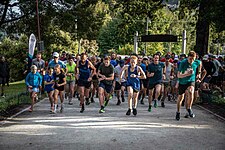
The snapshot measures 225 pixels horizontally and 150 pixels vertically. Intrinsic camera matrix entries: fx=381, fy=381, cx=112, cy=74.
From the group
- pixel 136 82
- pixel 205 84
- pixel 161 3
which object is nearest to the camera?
pixel 136 82

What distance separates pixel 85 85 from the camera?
12.7 meters

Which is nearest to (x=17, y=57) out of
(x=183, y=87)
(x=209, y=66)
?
(x=209, y=66)

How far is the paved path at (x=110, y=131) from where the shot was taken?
24.4 ft

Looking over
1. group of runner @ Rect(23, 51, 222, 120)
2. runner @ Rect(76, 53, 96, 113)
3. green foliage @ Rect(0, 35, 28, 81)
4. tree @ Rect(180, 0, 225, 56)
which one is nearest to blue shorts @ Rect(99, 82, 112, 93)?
group of runner @ Rect(23, 51, 222, 120)

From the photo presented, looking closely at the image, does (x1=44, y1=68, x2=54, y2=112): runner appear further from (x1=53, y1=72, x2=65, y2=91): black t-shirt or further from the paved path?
the paved path

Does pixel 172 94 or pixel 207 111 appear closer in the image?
pixel 207 111

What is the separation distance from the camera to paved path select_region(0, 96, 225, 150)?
7.44 metres

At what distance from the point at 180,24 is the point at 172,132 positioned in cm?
6907

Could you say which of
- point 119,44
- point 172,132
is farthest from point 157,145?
point 119,44

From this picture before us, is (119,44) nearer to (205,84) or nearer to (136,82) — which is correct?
(205,84)

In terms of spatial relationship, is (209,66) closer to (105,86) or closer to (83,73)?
(105,86)

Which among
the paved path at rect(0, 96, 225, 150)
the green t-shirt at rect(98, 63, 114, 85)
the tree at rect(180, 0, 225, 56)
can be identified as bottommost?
the paved path at rect(0, 96, 225, 150)

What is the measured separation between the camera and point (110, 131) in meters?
8.80

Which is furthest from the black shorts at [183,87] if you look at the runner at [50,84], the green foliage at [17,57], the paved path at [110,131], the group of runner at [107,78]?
the green foliage at [17,57]
